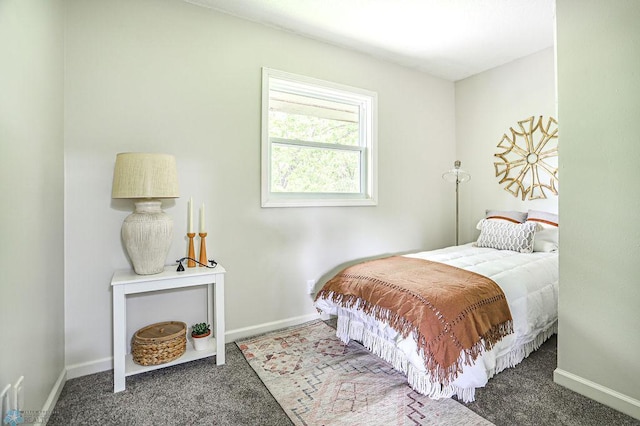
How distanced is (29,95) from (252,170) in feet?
4.49

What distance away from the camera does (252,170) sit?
2.56 meters

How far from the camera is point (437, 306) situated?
1684mm

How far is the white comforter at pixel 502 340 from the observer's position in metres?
1.69

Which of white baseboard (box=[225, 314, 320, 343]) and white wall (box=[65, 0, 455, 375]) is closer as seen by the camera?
white wall (box=[65, 0, 455, 375])

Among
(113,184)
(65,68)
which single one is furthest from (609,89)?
(65,68)

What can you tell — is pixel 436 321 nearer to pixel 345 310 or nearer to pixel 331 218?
pixel 345 310

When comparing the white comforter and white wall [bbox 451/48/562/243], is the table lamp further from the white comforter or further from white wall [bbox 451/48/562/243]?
white wall [bbox 451/48/562/243]

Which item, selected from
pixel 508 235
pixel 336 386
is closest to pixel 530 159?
pixel 508 235

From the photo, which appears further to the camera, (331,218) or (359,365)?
(331,218)

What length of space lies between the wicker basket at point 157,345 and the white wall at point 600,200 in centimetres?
225

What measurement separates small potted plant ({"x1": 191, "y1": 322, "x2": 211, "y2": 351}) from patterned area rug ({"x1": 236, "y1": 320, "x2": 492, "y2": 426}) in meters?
0.30

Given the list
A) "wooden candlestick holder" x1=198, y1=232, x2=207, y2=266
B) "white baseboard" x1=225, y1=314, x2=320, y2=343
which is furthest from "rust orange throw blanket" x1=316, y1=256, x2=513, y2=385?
"wooden candlestick holder" x1=198, y1=232, x2=207, y2=266

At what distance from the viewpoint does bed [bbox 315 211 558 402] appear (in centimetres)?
163

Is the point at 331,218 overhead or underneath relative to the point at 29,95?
underneath
